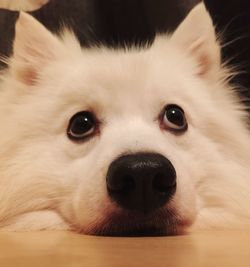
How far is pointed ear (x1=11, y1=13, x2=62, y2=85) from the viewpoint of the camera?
2.34 m

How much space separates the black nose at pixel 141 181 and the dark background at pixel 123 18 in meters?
1.72

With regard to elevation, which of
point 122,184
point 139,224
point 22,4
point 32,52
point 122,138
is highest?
point 22,4

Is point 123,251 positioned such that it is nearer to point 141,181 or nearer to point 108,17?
point 141,181

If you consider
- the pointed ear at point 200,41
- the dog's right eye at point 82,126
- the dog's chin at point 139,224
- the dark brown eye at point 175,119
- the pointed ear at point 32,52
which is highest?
the pointed ear at point 200,41

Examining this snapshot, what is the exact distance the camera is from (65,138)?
206cm

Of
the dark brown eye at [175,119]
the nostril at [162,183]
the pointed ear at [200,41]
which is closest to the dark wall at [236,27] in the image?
the pointed ear at [200,41]

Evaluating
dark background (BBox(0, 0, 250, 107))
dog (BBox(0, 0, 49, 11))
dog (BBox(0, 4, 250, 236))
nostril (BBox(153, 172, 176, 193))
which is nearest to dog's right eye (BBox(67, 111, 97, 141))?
dog (BBox(0, 4, 250, 236))

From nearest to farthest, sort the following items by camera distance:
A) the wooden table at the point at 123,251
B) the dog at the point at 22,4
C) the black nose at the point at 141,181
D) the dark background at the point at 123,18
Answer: the wooden table at the point at 123,251, the black nose at the point at 141,181, the dark background at the point at 123,18, the dog at the point at 22,4

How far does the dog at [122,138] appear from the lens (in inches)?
63.6

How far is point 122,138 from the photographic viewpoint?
179 cm

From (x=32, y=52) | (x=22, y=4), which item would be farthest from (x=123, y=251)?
(x=22, y=4)

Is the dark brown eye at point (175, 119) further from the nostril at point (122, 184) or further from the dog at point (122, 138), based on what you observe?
the nostril at point (122, 184)

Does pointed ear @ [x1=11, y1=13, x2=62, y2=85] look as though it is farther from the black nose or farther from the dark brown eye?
the black nose

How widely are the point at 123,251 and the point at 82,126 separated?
937mm
